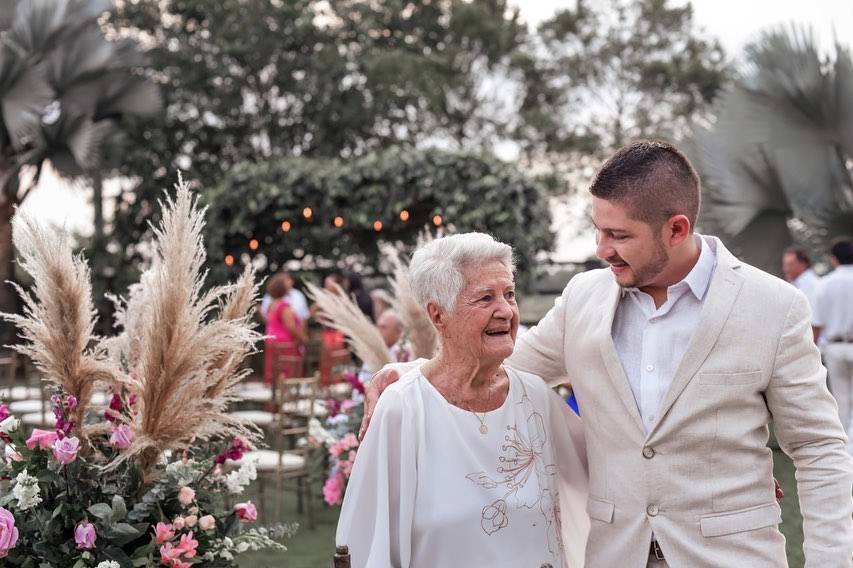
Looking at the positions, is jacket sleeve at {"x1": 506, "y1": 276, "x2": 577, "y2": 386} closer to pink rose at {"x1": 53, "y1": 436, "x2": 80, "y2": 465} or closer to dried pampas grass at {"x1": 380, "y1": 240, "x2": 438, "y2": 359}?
pink rose at {"x1": 53, "y1": 436, "x2": 80, "y2": 465}

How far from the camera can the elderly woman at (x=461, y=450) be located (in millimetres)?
2246

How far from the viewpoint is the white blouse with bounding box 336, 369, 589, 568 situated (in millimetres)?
2242

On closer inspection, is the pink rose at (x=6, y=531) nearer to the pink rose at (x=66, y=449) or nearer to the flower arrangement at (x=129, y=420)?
the flower arrangement at (x=129, y=420)

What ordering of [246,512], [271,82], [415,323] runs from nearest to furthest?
[246,512], [415,323], [271,82]

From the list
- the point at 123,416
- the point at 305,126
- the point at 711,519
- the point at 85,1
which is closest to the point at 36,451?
the point at 123,416

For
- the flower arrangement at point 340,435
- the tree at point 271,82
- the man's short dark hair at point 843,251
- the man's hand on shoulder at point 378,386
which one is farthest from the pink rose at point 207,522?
the tree at point 271,82

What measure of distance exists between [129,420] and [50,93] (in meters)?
12.1

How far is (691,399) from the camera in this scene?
2188mm

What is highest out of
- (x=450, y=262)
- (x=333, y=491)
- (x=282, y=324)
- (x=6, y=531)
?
(x=450, y=262)

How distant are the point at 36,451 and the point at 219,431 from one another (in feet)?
1.83

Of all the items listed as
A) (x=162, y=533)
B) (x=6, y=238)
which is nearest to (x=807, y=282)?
(x=162, y=533)

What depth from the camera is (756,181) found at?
9.98 metres

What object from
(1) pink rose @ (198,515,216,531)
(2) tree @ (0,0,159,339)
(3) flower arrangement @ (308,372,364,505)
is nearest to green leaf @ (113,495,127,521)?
(1) pink rose @ (198,515,216,531)

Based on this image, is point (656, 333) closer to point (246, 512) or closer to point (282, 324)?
point (246, 512)
